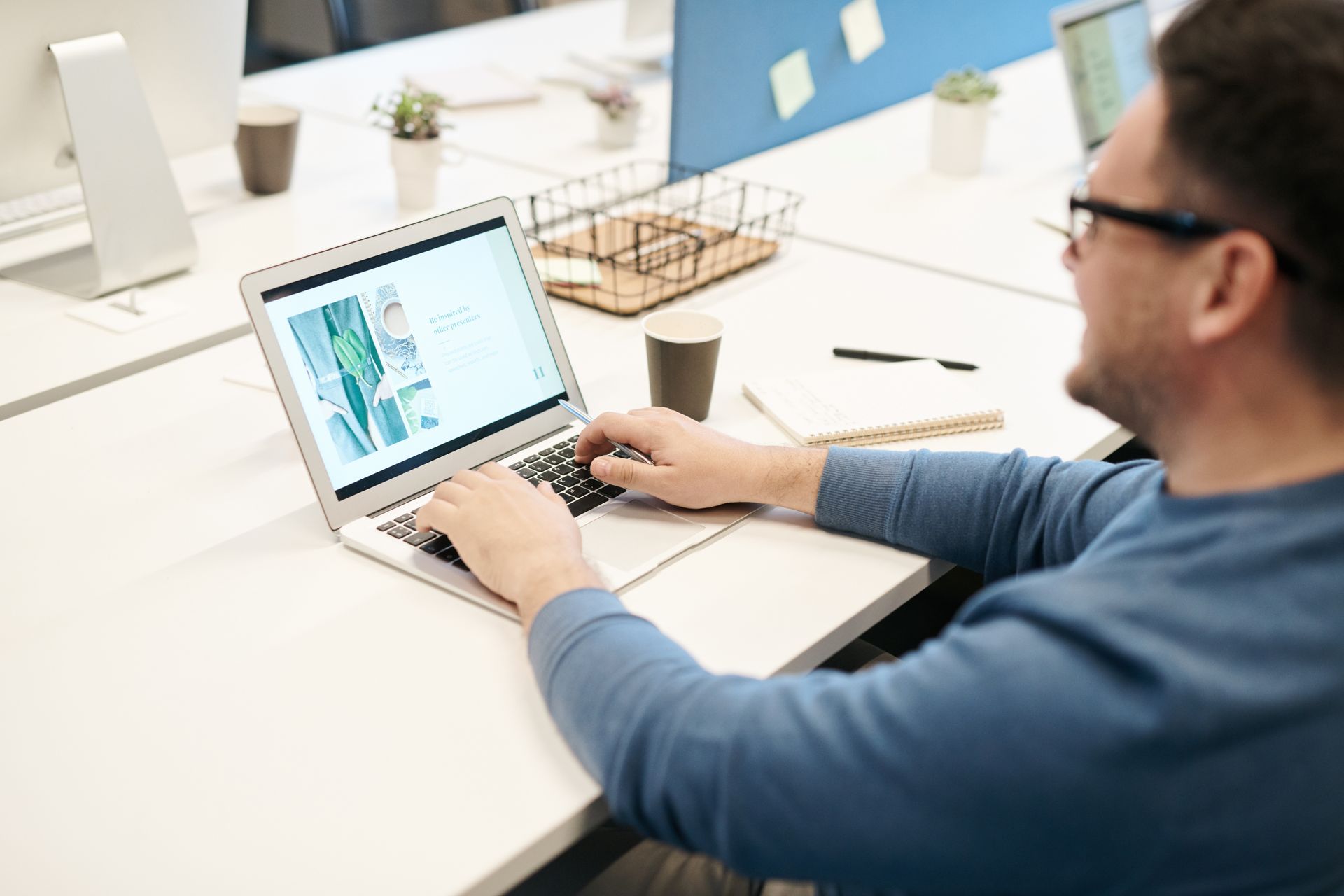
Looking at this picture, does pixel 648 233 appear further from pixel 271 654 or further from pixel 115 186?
pixel 271 654

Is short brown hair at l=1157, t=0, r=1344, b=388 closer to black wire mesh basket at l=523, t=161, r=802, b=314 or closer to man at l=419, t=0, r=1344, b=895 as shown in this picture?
man at l=419, t=0, r=1344, b=895

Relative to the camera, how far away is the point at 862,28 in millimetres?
2426

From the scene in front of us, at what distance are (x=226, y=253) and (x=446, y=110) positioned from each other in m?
0.77

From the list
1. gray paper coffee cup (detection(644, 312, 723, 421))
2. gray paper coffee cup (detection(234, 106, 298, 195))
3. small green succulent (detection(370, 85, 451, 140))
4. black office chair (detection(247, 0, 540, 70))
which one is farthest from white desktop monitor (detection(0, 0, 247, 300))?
black office chair (detection(247, 0, 540, 70))

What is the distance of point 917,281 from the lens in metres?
1.70

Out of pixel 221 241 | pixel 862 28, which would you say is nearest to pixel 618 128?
pixel 862 28

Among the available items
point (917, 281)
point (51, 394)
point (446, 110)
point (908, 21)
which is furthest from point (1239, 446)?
point (908, 21)

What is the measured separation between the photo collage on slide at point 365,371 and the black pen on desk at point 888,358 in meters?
0.56

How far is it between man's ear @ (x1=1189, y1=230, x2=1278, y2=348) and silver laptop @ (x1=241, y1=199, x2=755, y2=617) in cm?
50

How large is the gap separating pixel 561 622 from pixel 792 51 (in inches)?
67.6

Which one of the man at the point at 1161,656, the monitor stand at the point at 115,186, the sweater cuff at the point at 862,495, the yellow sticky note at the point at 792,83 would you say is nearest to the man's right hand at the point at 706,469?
the sweater cuff at the point at 862,495

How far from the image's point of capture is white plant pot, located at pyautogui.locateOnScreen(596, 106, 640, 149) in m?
2.19

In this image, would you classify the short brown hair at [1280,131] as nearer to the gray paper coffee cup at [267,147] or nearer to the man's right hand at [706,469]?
the man's right hand at [706,469]

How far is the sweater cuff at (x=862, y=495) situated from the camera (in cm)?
106
